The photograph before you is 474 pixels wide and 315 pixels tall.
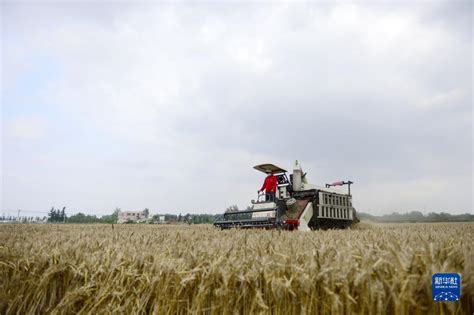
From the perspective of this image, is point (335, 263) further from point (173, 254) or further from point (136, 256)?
point (136, 256)

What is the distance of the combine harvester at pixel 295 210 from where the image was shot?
32.5ft

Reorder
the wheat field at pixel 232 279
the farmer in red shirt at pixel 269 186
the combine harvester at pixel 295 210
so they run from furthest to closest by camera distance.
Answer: the farmer in red shirt at pixel 269 186 → the combine harvester at pixel 295 210 → the wheat field at pixel 232 279

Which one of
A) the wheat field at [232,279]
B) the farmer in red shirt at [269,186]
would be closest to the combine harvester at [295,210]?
the farmer in red shirt at [269,186]

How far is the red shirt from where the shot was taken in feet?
37.9

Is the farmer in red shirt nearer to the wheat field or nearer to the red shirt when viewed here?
the red shirt

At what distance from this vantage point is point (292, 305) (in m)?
2.56

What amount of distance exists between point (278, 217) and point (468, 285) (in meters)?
7.79

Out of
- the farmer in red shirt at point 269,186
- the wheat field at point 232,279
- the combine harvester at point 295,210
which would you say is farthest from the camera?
the farmer in red shirt at point 269,186

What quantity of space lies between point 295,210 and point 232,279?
8.18m

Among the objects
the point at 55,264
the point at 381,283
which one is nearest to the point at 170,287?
the point at 55,264

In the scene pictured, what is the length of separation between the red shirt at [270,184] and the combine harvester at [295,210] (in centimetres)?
32

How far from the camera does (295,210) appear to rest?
1060 centimetres

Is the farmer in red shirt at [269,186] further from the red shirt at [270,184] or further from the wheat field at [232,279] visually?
the wheat field at [232,279]

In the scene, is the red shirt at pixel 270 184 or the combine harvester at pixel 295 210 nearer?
the combine harvester at pixel 295 210
